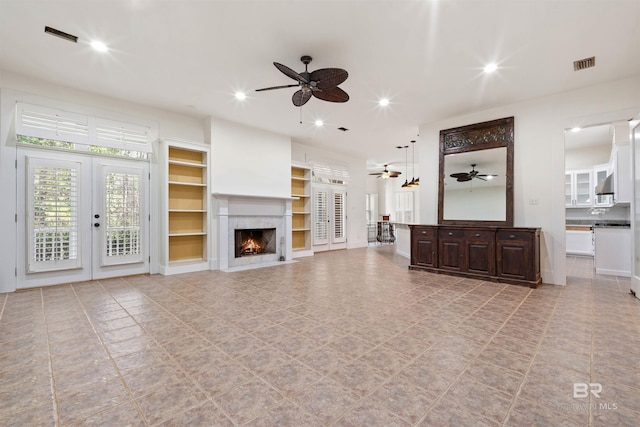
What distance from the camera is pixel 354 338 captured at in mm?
2566

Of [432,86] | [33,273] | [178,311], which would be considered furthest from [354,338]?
[33,273]

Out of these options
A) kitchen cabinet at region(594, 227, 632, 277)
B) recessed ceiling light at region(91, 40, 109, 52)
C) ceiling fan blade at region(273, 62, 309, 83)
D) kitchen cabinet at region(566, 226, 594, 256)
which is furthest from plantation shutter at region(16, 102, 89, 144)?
kitchen cabinet at region(566, 226, 594, 256)

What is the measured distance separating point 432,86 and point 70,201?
19.7ft

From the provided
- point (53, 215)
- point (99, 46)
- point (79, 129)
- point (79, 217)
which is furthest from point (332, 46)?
point (53, 215)

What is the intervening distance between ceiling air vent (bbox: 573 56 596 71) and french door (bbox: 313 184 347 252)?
6.01 metres

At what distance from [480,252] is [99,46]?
20.2ft

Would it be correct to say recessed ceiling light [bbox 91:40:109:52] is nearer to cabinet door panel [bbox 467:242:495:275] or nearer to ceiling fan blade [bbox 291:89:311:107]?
ceiling fan blade [bbox 291:89:311:107]

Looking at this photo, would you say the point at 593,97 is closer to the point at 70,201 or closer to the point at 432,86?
the point at 432,86

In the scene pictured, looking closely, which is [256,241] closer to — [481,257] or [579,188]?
[481,257]

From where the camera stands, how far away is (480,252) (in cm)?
486


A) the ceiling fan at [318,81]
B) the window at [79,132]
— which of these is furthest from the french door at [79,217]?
the ceiling fan at [318,81]

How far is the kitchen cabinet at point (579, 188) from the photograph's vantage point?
7647 mm

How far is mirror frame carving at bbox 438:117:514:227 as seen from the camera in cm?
499
